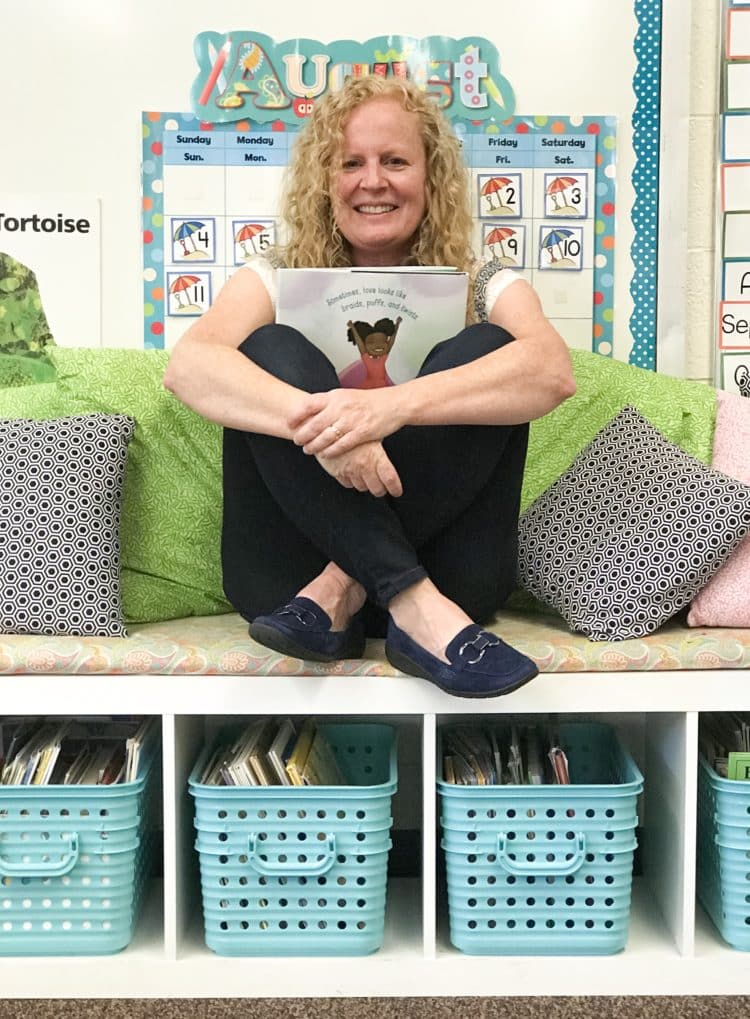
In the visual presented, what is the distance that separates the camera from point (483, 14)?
1.94 metres

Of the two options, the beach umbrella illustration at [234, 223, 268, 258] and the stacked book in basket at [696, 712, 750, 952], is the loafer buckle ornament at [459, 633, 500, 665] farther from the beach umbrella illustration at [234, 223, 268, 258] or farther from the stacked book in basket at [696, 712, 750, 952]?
the beach umbrella illustration at [234, 223, 268, 258]

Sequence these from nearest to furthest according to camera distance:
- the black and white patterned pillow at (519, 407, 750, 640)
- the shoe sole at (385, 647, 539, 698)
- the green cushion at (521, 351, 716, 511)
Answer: the shoe sole at (385, 647, 539, 698)
the black and white patterned pillow at (519, 407, 750, 640)
the green cushion at (521, 351, 716, 511)

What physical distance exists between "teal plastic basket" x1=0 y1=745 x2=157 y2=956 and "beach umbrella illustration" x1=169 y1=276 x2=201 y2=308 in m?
0.96

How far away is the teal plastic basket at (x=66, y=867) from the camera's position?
1.38m

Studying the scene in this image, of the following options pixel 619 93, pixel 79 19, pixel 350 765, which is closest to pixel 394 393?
pixel 350 765

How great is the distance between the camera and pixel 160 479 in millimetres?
1682

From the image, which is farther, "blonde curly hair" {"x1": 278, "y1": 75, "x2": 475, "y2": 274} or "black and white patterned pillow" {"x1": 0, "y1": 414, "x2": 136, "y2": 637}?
"blonde curly hair" {"x1": 278, "y1": 75, "x2": 475, "y2": 274}

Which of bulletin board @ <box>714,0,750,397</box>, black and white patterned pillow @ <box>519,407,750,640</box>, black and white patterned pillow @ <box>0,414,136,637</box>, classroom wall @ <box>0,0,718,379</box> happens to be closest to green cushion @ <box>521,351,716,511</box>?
black and white patterned pillow @ <box>519,407,750,640</box>

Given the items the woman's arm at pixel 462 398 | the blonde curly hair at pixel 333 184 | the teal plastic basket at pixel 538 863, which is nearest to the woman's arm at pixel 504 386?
the woman's arm at pixel 462 398

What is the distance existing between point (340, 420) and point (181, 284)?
83 centimetres

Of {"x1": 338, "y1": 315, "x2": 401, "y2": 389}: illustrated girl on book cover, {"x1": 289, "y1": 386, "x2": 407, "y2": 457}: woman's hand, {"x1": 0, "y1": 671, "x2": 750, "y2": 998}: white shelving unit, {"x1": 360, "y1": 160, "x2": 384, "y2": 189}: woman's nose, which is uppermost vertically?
{"x1": 360, "y1": 160, "x2": 384, "y2": 189}: woman's nose

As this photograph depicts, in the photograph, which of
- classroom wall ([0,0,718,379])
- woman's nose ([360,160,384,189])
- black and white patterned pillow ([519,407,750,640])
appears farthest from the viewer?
classroom wall ([0,0,718,379])

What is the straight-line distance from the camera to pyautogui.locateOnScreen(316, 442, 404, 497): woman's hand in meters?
1.29

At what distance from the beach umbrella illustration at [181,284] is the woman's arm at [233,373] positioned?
1.35 feet
